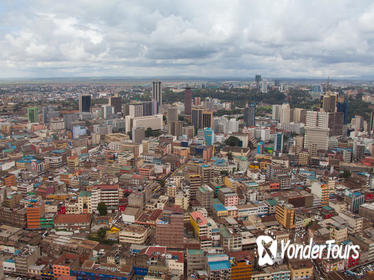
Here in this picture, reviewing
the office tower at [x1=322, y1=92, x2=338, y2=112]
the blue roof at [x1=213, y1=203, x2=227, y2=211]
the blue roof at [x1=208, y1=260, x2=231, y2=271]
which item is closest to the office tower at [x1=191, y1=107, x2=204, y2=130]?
the office tower at [x1=322, y1=92, x2=338, y2=112]

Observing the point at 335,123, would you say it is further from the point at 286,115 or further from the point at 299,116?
the point at 286,115

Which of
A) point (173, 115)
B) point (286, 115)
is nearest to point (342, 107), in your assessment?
point (286, 115)

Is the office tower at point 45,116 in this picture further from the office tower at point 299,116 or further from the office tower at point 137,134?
the office tower at point 299,116

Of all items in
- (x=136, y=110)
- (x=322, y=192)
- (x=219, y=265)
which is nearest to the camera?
(x=219, y=265)

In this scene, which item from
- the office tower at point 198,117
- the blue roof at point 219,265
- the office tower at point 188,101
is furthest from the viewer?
the office tower at point 188,101

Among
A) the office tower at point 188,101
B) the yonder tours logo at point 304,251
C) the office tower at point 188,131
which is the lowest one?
the yonder tours logo at point 304,251

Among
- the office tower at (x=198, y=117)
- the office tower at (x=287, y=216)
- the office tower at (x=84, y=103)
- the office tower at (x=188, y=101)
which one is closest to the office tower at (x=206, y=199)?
the office tower at (x=287, y=216)

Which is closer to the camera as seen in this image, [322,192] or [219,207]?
[219,207]
